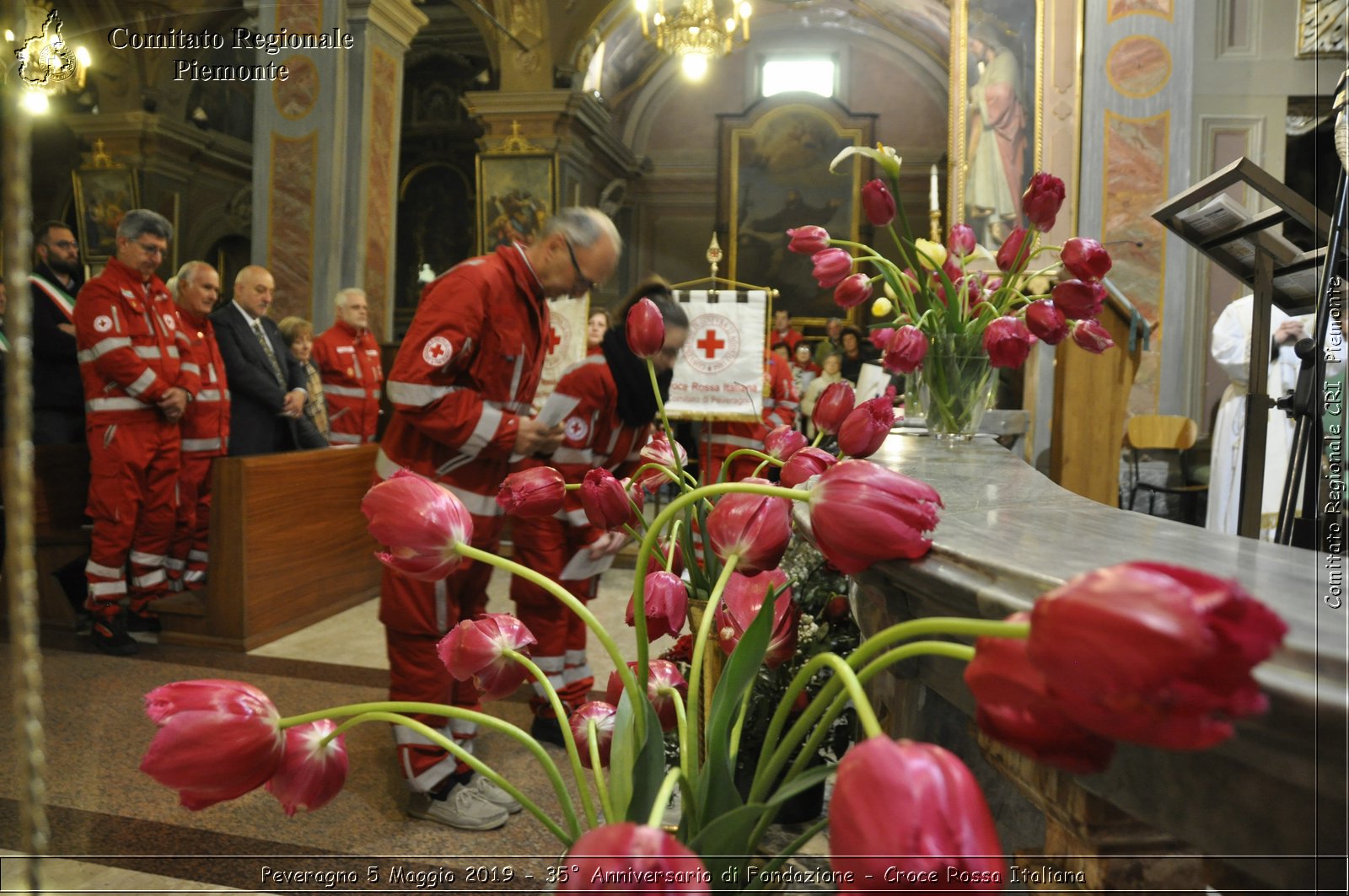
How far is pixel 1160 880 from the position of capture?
609mm

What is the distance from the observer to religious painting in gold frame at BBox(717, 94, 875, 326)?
15.5m

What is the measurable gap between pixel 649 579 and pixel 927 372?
1779 millimetres

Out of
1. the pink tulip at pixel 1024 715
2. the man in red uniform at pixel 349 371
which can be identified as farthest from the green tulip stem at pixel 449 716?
the man in red uniform at pixel 349 371

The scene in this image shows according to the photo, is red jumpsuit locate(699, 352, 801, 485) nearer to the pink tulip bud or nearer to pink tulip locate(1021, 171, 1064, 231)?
the pink tulip bud

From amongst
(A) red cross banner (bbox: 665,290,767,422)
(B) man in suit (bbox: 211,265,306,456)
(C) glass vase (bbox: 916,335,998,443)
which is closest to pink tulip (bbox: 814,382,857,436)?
(C) glass vase (bbox: 916,335,998,443)

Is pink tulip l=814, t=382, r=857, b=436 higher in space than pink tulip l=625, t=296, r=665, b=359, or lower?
lower

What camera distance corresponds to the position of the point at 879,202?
188 centimetres

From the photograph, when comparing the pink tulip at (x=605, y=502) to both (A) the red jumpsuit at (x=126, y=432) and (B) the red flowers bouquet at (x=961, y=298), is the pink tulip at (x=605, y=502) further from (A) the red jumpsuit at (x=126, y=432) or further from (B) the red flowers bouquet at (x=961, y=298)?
(A) the red jumpsuit at (x=126, y=432)

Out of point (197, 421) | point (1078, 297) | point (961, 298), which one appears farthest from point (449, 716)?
point (197, 421)

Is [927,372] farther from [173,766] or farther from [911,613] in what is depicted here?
[173,766]

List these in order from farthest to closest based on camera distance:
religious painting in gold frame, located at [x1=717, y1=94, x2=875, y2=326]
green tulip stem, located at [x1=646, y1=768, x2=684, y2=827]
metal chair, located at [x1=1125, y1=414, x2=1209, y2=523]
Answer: religious painting in gold frame, located at [x1=717, y1=94, x2=875, y2=326] < metal chair, located at [x1=1125, y1=414, x2=1209, y2=523] < green tulip stem, located at [x1=646, y1=768, x2=684, y2=827]

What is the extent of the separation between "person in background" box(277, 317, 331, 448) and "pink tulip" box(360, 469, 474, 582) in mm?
5193

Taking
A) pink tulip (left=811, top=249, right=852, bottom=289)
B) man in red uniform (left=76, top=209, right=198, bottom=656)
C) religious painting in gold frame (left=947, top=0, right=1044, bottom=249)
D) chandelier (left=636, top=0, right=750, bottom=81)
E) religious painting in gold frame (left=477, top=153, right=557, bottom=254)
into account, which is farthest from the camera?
religious painting in gold frame (left=477, top=153, right=557, bottom=254)

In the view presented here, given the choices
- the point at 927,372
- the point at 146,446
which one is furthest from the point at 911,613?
the point at 146,446
